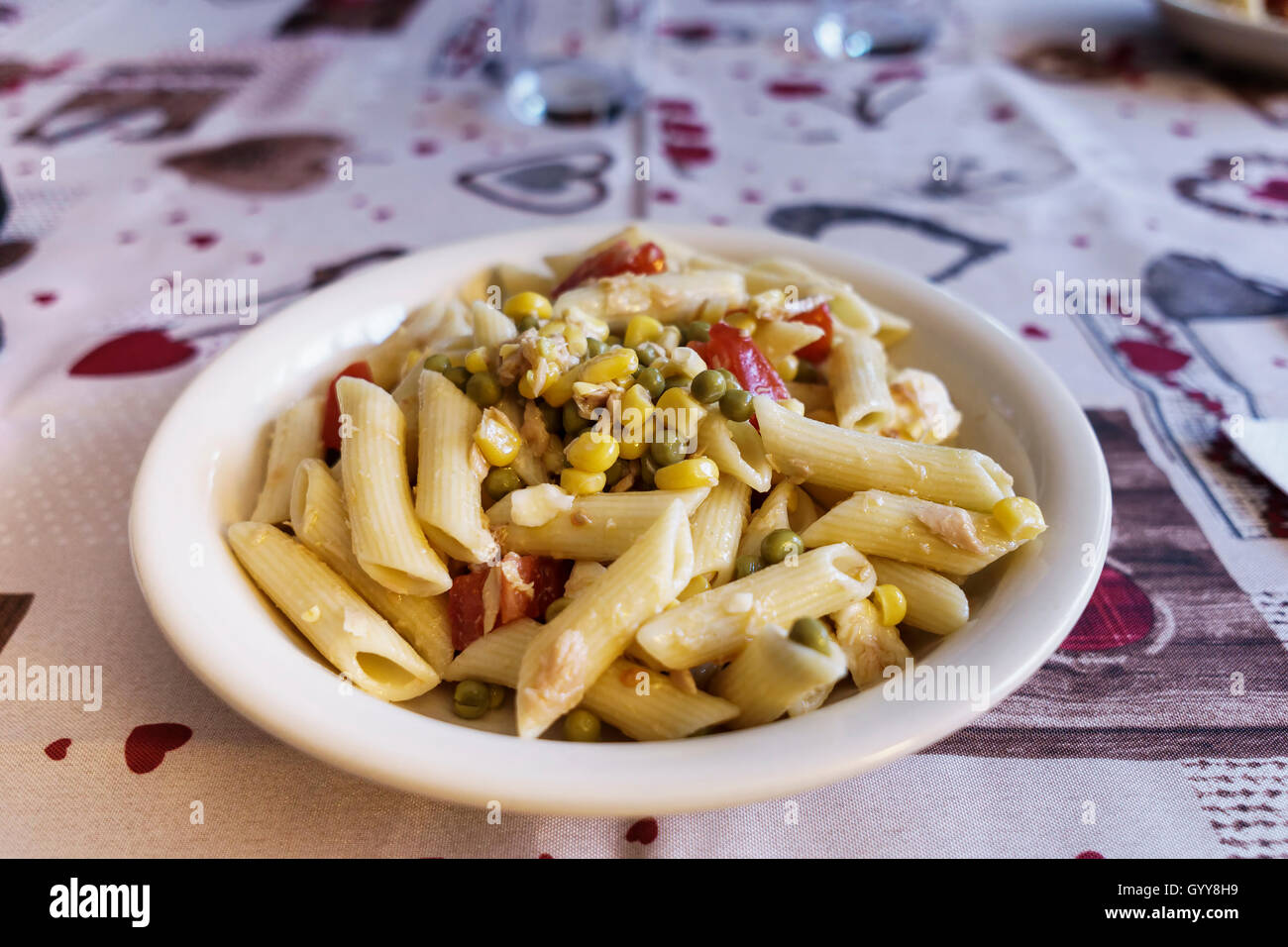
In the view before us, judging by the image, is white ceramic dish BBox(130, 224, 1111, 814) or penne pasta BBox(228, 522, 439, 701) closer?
white ceramic dish BBox(130, 224, 1111, 814)

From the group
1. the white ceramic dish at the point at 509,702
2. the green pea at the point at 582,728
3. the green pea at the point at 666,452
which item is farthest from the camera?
the green pea at the point at 666,452

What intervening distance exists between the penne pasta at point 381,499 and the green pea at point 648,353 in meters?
0.54

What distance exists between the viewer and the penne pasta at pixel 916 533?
72.4 inches

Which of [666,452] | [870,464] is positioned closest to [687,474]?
[666,452]

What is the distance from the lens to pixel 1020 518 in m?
1.81

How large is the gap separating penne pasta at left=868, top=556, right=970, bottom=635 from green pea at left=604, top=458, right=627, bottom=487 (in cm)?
56

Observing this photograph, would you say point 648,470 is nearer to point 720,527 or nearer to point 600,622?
point 720,527

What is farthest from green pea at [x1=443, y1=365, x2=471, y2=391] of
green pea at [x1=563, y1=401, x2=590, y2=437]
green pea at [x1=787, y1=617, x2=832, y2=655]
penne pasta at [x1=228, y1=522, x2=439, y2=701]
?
green pea at [x1=787, y1=617, x2=832, y2=655]

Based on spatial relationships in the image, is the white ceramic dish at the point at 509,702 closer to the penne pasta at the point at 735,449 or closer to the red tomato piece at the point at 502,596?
the red tomato piece at the point at 502,596

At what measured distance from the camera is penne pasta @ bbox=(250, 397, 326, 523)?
6.69 ft

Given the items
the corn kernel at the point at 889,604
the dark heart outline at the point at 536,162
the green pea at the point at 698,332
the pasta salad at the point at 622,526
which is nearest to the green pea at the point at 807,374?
the pasta salad at the point at 622,526

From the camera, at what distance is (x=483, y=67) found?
499cm

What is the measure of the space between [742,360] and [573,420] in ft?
1.39

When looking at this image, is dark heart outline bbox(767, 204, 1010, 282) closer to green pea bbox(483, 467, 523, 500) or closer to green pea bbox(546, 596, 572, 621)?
green pea bbox(483, 467, 523, 500)
